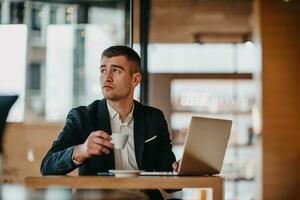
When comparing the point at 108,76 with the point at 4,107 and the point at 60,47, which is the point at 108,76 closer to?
the point at 4,107

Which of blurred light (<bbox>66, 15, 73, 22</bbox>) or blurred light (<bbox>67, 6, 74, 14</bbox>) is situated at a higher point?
blurred light (<bbox>67, 6, 74, 14</bbox>)

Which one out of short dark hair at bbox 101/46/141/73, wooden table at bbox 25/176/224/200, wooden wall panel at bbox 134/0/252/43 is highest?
wooden wall panel at bbox 134/0/252/43

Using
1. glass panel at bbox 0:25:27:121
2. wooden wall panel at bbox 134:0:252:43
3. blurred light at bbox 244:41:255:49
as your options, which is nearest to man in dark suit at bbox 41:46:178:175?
glass panel at bbox 0:25:27:121

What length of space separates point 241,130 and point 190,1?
2289 millimetres

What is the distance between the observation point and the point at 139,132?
254 centimetres

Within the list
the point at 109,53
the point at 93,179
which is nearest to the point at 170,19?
the point at 109,53

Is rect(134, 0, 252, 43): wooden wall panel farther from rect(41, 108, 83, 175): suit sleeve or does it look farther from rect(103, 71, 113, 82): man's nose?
rect(41, 108, 83, 175): suit sleeve

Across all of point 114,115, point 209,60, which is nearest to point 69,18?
point 114,115

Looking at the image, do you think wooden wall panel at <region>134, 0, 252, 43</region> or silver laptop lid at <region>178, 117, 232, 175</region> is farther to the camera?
wooden wall panel at <region>134, 0, 252, 43</region>

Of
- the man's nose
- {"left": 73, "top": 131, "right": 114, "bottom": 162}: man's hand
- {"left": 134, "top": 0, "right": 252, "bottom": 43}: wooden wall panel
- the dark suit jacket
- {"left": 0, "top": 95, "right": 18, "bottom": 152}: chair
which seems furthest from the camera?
{"left": 134, "top": 0, "right": 252, "bottom": 43}: wooden wall panel

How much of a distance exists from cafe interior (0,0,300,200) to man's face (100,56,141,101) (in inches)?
19.3

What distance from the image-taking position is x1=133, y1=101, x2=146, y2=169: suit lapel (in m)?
2.49

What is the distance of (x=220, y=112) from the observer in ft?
27.8

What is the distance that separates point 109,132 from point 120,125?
10cm
